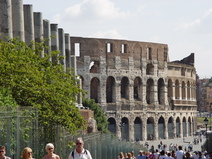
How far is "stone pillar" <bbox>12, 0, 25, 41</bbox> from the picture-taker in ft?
70.2

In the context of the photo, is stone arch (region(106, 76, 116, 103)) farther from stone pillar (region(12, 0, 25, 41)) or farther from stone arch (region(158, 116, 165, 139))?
stone pillar (region(12, 0, 25, 41))

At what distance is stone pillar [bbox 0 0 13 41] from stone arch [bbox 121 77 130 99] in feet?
163

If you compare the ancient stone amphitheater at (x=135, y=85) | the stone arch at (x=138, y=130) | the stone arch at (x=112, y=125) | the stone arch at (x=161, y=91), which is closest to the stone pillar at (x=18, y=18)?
the ancient stone amphitheater at (x=135, y=85)

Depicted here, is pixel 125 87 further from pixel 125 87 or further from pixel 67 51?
pixel 67 51

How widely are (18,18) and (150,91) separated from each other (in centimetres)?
5302

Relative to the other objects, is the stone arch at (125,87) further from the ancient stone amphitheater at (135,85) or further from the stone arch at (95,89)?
the stone arch at (95,89)

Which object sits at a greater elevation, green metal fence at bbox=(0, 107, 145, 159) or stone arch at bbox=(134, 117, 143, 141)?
green metal fence at bbox=(0, 107, 145, 159)

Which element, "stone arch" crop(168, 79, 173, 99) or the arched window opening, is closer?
the arched window opening

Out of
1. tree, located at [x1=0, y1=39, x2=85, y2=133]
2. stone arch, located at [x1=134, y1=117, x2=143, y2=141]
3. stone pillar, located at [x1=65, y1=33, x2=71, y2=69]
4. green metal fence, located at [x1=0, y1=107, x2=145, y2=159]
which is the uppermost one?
stone pillar, located at [x1=65, y1=33, x2=71, y2=69]

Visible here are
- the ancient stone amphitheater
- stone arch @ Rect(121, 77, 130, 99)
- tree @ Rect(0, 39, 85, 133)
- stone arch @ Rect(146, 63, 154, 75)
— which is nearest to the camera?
tree @ Rect(0, 39, 85, 133)

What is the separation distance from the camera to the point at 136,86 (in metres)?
76.0

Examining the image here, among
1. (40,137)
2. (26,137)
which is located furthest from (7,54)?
(26,137)

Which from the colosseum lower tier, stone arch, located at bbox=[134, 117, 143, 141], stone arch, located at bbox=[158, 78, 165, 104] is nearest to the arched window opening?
the colosseum lower tier

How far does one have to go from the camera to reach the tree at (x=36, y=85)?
1655 cm
